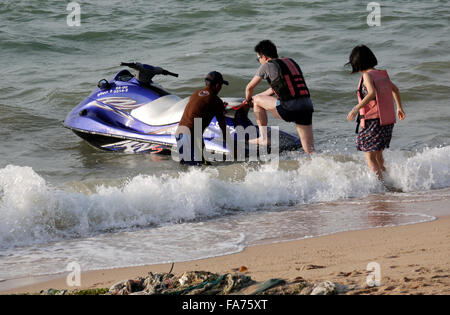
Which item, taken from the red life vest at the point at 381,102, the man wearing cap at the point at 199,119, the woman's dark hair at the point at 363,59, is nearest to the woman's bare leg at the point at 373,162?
the red life vest at the point at 381,102

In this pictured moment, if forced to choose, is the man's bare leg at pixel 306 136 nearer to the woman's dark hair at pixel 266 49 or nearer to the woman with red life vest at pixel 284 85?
the woman with red life vest at pixel 284 85

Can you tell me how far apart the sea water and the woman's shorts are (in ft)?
2.12

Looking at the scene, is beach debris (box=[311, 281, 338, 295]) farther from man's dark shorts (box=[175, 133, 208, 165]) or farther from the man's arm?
man's dark shorts (box=[175, 133, 208, 165])

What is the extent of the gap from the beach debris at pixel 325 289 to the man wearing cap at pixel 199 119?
4203 mm

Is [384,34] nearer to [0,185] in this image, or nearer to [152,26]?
[152,26]

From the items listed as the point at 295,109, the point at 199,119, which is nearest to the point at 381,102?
the point at 295,109

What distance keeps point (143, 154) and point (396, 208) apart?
12.4ft

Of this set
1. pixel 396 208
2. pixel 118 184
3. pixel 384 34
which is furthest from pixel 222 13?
pixel 396 208

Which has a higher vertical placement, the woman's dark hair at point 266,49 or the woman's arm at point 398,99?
the woman's dark hair at point 266,49

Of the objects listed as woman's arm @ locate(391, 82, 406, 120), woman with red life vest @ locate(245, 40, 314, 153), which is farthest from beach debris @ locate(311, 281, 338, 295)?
woman with red life vest @ locate(245, 40, 314, 153)

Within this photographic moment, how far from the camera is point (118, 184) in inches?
324

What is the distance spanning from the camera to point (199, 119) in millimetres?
8109

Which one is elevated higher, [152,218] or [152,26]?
[152,26]

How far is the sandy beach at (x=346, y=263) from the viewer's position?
14.0 ft
